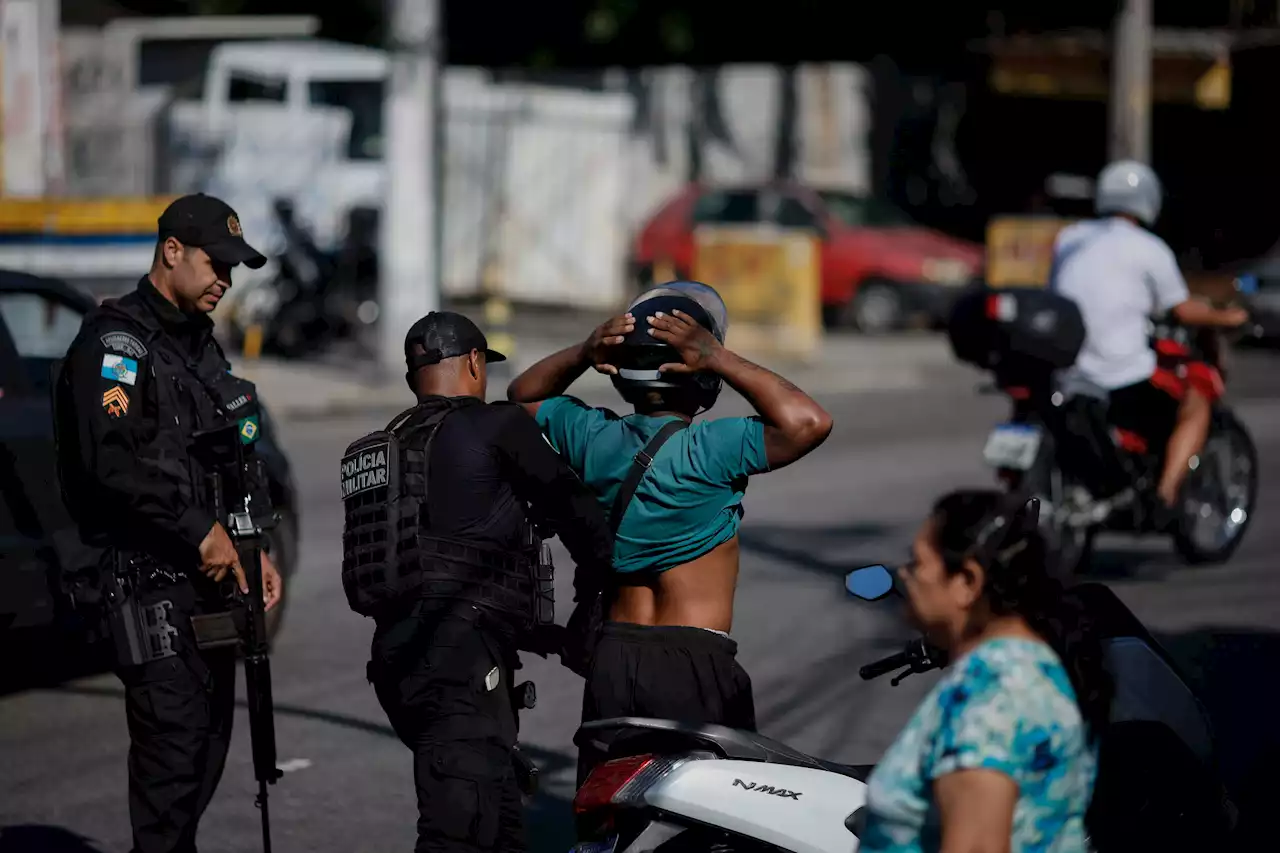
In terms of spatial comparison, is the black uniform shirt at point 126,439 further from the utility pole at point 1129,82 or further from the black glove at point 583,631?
the utility pole at point 1129,82

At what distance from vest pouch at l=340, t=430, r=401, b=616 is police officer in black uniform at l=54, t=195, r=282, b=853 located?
615 millimetres

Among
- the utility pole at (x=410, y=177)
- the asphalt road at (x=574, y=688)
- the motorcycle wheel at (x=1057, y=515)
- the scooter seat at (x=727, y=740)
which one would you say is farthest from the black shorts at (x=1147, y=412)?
the utility pole at (x=410, y=177)

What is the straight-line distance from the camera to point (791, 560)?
10070mm

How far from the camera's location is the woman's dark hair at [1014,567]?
3.18m

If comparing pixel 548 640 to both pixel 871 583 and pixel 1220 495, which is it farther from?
pixel 1220 495

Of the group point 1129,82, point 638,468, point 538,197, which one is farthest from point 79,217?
point 638,468

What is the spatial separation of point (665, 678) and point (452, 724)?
0.53 metres

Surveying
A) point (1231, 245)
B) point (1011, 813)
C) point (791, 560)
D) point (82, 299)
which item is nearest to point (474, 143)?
point (1231, 245)

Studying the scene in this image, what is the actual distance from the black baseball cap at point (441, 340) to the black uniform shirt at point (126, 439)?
768 millimetres

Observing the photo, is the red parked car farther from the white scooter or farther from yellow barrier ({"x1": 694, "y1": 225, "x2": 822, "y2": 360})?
Answer: the white scooter

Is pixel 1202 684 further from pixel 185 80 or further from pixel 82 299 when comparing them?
pixel 185 80

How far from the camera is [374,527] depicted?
4.37m

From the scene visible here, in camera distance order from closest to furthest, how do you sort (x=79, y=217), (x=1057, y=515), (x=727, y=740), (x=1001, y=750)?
(x=1001, y=750) < (x=727, y=740) < (x=1057, y=515) < (x=79, y=217)

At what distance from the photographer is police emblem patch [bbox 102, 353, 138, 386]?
15.9ft
